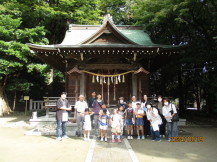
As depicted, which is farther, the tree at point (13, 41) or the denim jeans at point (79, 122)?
the tree at point (13, 41)

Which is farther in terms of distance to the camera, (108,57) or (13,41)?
(13,41)

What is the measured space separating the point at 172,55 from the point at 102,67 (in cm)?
460

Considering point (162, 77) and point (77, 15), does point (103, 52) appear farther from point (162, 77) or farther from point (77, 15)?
point (162, 77)

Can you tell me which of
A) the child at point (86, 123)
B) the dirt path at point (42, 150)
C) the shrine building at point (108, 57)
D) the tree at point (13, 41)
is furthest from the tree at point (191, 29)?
the tree at point (13, 41)

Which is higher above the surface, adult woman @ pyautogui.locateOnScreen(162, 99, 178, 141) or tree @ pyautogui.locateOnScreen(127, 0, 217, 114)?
tree @ pyautogui.locateOnScreen(127, 0, 217, 114)

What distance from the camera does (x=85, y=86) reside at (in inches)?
433

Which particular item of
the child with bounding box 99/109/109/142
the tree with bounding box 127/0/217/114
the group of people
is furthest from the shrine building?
the tree with bounding box 127/0/217/114

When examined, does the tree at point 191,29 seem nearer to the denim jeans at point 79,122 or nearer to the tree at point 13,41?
the denim jeans at point 79,122

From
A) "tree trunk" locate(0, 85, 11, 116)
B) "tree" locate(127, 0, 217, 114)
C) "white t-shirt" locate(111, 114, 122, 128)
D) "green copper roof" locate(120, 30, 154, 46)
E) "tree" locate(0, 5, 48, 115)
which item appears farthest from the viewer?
"tree trunk" locate(0, 85, 11, 116)

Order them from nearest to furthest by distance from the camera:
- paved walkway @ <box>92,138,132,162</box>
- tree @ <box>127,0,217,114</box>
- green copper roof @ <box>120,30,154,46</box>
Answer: paved walkway @ <box>92,138,132,162</box>, tree @ <box>127,0,217,114</box>, green copper roof @ <box>120,30,154,46</box>

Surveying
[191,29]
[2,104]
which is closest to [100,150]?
[2,104]

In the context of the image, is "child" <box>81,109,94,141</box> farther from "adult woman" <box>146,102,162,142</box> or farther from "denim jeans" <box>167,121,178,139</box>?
"denim jeans" <box>167,121,178,139</box>

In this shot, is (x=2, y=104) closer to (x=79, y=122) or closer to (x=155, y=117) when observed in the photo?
(x=79, y=122)

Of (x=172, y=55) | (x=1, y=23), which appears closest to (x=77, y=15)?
(x=1, y=23)
